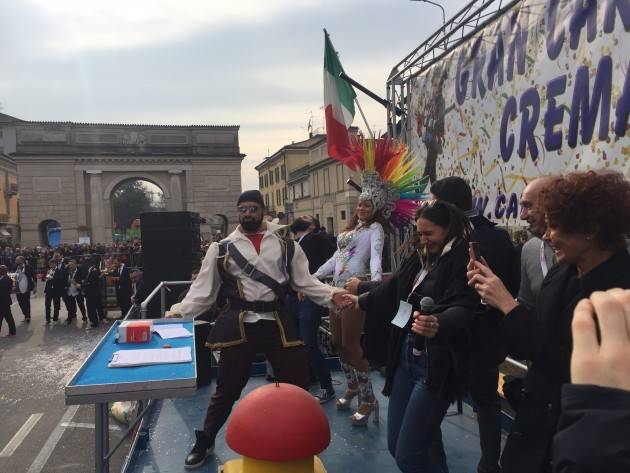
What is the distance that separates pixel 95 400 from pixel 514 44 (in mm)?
4787

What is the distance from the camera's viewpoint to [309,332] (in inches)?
196

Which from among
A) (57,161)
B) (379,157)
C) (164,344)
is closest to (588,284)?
(164,344)

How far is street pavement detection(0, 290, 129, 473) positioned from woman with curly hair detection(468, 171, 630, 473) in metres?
4.68

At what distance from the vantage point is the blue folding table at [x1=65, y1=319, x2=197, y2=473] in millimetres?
2371

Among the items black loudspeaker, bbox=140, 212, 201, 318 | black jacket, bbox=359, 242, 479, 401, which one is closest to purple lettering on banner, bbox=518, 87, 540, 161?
black jacket, bbox=359, 242, 479, 401

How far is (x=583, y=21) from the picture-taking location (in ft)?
13.3

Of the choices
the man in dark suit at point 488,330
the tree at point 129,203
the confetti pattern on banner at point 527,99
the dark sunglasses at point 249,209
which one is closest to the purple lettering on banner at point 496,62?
the confetti pattern on banner at point 527,99

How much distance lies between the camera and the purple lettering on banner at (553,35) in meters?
4.34

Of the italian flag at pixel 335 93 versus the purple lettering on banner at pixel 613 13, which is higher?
the italian flag at pixel 335 93

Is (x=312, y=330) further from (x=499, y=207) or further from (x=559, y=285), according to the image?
(x=559, y=285)

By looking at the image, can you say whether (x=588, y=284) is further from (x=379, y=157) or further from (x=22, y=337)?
(x=22, y=337)

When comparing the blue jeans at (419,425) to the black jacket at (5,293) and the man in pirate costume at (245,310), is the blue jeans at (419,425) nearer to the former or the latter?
the man in pirate costume at (245,310)

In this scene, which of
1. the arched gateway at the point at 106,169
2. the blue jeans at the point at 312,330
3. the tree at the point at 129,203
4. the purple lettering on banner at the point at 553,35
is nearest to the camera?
the purple lettering on banner at the point at 553,35

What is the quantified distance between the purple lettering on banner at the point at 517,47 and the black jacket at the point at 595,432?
467cm
